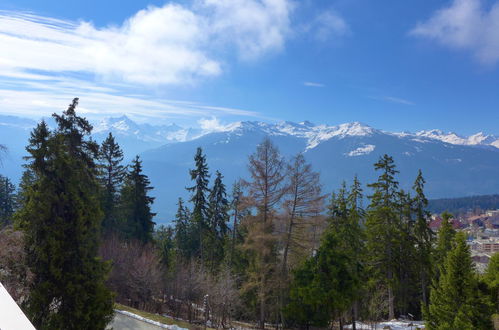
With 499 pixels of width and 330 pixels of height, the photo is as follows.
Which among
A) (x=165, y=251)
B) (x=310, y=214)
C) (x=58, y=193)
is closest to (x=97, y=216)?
(x=58, y=193)

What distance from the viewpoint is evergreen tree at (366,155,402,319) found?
26734 millimetres

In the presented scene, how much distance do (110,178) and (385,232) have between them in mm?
24079

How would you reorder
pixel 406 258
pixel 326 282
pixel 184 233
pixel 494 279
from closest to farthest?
pixel 326 282, pixel 494 279, pixel 406 258, pixel 184 233

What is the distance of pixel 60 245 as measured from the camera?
511 inches

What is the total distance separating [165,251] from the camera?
114 feet

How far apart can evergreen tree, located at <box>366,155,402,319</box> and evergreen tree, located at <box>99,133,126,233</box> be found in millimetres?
22015

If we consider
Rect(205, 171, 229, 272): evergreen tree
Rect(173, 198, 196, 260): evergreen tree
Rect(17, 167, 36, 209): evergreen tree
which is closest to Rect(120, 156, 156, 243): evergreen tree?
Rect(173, 198, 196, 260): evergreen tree

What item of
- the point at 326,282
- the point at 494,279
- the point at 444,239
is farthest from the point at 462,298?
the point at 444,239

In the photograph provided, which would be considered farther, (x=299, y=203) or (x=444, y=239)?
(x=444, y=239)

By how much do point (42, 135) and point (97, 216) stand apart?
3.84m

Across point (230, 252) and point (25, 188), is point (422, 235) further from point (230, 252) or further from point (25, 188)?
point (25, 188)

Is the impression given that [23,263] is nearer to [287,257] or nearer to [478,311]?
[287,257]

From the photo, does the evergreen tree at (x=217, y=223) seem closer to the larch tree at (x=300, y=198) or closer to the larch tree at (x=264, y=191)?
the larch tree at (x=264, y=191)

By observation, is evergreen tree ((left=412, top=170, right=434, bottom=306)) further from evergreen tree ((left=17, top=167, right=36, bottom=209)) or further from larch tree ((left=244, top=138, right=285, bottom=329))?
evergreen tree ((left=17, top=167, right=36, bottom=209))
